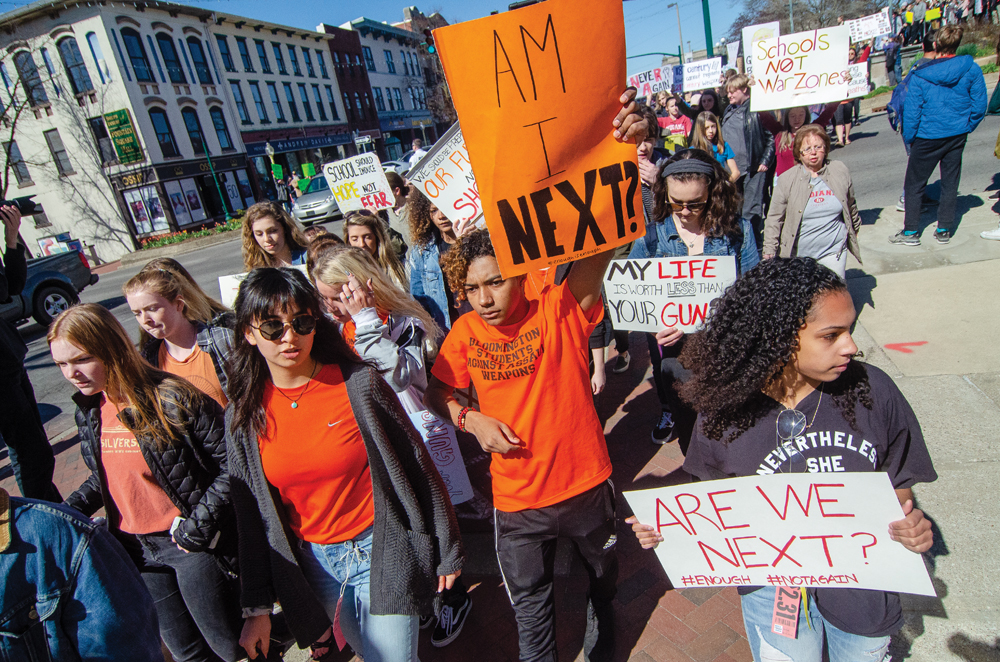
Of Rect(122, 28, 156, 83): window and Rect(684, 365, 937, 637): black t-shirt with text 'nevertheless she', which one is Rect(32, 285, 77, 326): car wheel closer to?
Rect(684, 365, 937, 637): black t-shirt with text 'nevertheless she'

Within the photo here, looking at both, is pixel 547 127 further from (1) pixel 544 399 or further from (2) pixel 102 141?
(2) pixel 102 141

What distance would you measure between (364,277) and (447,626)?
5.93 feet

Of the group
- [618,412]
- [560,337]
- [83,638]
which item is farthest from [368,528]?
[618,412]

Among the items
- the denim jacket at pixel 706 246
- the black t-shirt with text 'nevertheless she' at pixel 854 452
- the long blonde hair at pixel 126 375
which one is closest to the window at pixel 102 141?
the long blonde hair at pixel 126 375

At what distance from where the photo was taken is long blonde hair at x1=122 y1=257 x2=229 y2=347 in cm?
299

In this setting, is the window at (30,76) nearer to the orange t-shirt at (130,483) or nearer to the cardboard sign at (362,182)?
the cardboard sign at (362,182)

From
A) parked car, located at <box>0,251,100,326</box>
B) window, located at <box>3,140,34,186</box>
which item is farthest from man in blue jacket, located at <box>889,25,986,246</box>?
window, located at <box>3,140,34,186</box>

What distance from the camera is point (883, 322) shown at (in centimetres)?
495

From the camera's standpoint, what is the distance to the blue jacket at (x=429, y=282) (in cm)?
385

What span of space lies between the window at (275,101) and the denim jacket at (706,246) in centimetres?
3957

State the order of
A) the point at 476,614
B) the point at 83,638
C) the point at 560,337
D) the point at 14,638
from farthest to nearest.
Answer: the point at 476,614
the point at 560,337
the point at 83,638
the point at 14,638

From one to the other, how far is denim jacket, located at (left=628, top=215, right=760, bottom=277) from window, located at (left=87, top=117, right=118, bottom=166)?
32.5 meters

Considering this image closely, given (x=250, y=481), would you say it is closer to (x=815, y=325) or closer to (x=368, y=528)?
(x=368, y=528)

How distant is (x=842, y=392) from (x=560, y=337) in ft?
3.07
